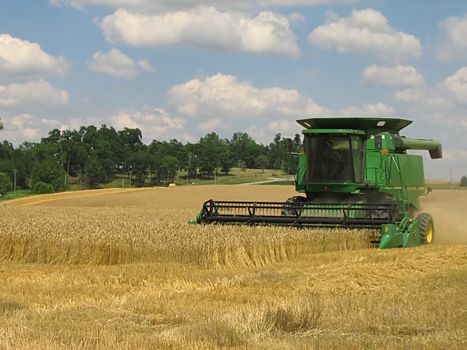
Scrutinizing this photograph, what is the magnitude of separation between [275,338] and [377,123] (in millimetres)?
10811

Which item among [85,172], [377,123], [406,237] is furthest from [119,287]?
[85,172]

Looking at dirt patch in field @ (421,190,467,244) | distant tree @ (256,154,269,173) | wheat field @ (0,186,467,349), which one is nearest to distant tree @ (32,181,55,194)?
distant tree @ (256,154,269,173)

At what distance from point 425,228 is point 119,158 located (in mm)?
106669

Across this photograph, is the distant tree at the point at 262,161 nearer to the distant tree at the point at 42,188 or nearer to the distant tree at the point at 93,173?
the distant tree at the point at 93,173

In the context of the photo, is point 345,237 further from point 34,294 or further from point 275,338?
point 275,338

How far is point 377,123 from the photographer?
1587cm

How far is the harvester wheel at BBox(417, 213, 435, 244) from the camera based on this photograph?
15.1 m

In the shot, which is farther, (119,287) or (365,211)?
(365,211)

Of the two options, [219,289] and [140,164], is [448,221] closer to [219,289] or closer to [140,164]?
[219,289]

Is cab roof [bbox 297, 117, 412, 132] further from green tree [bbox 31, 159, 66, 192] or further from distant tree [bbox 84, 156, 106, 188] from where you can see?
distant tree [bbox 84, 156, 106, 188]

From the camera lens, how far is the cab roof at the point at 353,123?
51.3 feet

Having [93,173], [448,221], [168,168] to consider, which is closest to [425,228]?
[448,221]

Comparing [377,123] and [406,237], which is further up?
[377,123]

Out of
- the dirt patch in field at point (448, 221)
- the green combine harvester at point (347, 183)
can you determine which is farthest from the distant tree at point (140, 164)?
the green combine harvester at point (347, 183)
